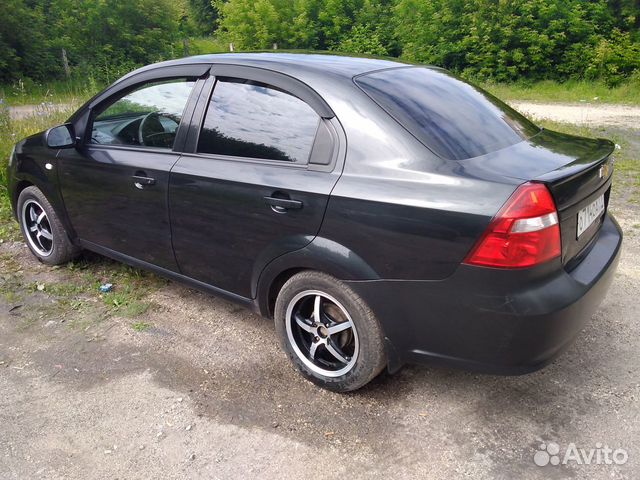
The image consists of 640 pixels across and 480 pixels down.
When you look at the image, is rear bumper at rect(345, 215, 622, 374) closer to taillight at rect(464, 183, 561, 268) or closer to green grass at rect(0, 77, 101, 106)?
taillight at rect(464, 183, 561, 268)

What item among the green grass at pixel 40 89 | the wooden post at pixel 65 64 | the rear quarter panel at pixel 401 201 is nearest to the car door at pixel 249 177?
the rear quarter panel at pixel 401 201

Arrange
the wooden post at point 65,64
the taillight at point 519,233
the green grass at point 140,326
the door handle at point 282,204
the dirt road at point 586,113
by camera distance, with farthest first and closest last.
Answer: the wooden post at point 65,64
the dirt road at point 586,113
the green grass at point 140,326
the door handle at point 282,204
the taillight at point 519,233

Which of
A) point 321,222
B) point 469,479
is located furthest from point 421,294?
point 469,479

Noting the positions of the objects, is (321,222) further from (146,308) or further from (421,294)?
(146,308)

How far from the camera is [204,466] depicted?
2.44 m

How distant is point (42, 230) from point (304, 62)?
9.45 ft

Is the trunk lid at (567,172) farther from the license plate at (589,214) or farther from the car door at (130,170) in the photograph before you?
the car door at (130,170)

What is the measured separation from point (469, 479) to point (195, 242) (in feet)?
6.50

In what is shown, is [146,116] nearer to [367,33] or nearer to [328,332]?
[328,332]

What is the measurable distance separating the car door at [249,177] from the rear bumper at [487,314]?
54 centimetres

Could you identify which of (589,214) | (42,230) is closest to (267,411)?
(589,214)

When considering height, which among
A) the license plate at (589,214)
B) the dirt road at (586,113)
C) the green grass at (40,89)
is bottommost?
the dirt road at (586,113)

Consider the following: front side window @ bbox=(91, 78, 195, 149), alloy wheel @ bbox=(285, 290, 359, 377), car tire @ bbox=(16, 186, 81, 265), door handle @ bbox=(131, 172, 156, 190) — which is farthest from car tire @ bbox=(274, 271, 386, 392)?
car tire @ bbox=(16, 186, 81, 265)

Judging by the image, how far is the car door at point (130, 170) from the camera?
11.2ft
